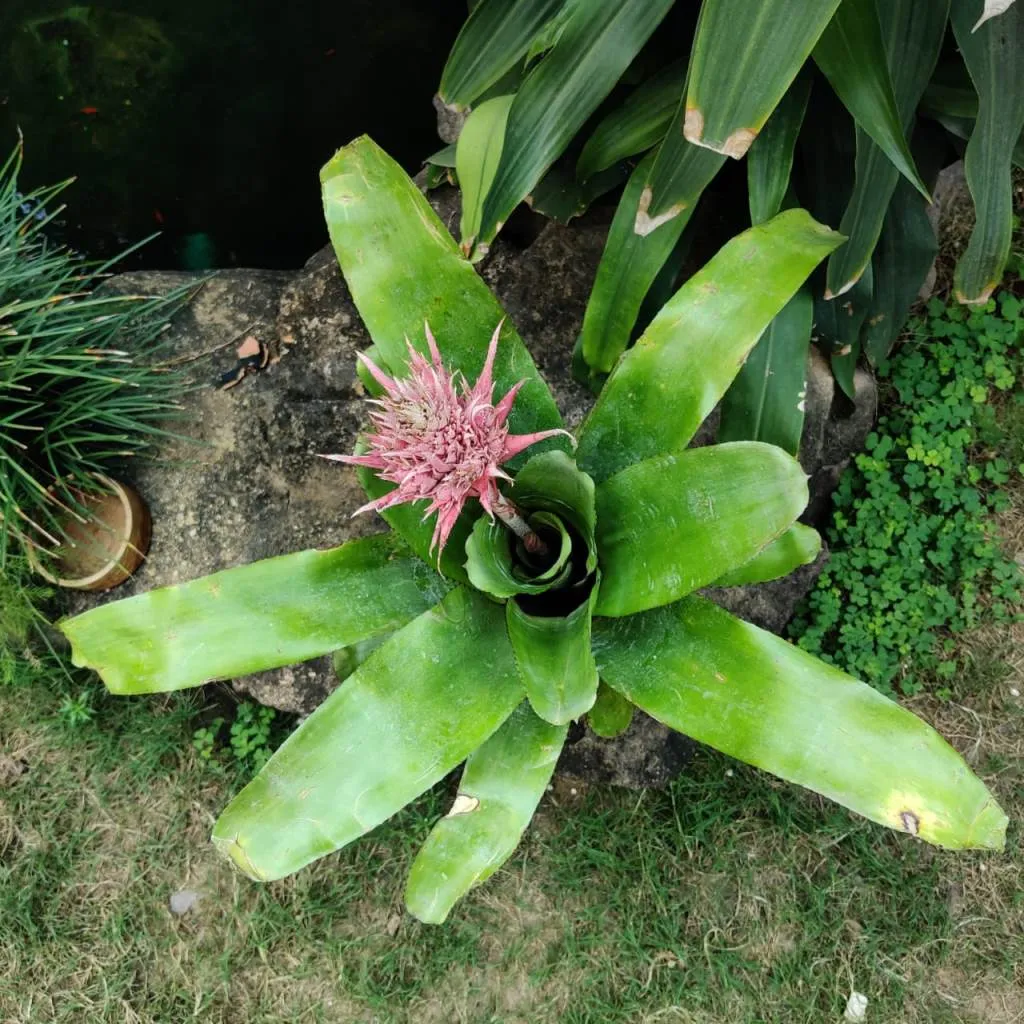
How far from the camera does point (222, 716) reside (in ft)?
8.40

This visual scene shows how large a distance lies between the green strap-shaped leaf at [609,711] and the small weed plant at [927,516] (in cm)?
89

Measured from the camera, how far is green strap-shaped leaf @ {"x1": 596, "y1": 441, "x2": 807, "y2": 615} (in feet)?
3.88

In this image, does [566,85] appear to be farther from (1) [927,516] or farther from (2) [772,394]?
(1) [927,516]

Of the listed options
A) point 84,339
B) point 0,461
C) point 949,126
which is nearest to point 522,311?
point 949,126

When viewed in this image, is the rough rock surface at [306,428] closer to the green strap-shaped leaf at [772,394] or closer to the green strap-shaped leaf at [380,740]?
the green strap-shaped leaf at [772,394]

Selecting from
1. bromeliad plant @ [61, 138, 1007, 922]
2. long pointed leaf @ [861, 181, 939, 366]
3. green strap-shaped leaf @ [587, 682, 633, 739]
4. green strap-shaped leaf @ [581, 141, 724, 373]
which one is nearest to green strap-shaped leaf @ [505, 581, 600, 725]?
bromeliad plant @ [61, 138, 1007, 922]

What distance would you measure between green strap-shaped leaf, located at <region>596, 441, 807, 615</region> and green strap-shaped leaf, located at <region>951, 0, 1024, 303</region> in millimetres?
749

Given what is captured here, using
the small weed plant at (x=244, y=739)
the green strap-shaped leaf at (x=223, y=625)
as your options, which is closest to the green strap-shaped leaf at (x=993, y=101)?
the green strap-shaped leaf at (x=223, y=625)

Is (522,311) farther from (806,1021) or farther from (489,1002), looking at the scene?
(806,1021)

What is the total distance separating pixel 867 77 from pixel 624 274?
0.50 m

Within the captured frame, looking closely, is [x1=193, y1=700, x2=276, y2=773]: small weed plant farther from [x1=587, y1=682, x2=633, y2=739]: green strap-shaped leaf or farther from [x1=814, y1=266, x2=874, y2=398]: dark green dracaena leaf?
[x1=814, y1=266, x2=874, y2=398]: dark green dracaena leaf

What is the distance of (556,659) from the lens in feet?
4.12

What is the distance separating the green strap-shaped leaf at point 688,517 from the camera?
1.18 meters

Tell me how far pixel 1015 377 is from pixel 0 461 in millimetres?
2563
